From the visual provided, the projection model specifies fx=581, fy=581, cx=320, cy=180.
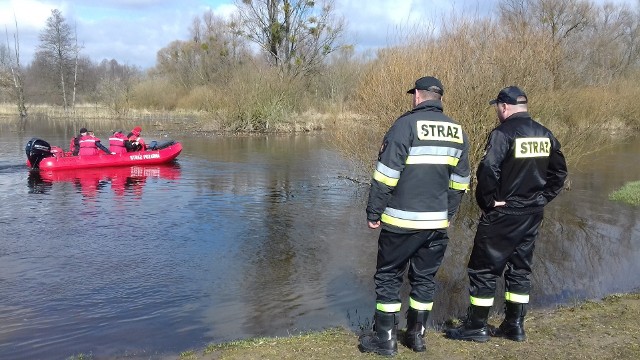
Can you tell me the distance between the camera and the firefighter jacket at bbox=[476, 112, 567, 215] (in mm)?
4574

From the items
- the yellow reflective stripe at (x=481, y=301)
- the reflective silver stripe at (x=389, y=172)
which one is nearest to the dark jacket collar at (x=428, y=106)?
the reflective silver stripe at (x=389, y=172)

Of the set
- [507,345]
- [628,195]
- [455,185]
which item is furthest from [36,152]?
[628,195]

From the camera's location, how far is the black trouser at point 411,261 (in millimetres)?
4266

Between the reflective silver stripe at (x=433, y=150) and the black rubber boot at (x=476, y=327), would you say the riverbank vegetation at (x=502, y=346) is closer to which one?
the black rubber boot at (x=476, y=327)

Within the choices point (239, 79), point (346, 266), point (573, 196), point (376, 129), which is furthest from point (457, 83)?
point (239, 79)

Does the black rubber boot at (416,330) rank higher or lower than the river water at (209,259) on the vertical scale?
higher

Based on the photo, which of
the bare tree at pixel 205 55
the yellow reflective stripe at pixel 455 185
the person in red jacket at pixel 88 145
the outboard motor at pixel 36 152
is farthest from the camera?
the bare tree at pixel 205 55

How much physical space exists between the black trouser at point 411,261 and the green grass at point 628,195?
34.0 feet

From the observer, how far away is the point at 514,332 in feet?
15.3

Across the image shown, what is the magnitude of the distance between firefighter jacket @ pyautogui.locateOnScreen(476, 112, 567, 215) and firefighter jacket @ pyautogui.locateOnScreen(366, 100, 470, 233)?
1.36 feet

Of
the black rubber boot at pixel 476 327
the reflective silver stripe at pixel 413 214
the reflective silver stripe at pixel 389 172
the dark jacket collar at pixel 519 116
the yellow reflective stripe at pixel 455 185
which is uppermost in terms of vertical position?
the dark jacket collar at pixel 519 116

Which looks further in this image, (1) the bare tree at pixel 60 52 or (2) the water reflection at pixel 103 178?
(1) the bare tree at pixel 60 52

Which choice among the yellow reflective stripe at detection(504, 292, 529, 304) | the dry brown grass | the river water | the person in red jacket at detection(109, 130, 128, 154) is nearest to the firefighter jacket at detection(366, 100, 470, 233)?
the yellow reflective stripe at detection(504, 292, 529, 304)

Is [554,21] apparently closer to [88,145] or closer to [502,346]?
[88,145]
